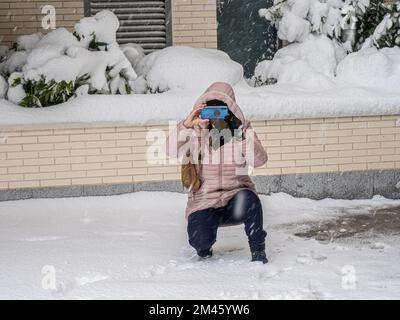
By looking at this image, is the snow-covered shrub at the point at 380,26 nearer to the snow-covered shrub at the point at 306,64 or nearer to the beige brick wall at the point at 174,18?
the snow-covered shrub at the point at 306,64

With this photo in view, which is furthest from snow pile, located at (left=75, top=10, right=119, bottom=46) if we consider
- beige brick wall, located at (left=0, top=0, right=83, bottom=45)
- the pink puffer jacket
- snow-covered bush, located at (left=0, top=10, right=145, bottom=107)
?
the pink puffer jacket

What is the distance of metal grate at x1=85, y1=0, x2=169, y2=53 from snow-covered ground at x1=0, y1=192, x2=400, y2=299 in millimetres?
2222

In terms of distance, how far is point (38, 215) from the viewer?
677 cm

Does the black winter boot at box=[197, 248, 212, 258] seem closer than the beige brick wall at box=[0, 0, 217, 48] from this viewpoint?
Yes

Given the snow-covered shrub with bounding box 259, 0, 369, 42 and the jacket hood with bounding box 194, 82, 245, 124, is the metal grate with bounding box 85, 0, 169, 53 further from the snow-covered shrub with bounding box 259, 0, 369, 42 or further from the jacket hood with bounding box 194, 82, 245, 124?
the jacket hood with bounding box 194, 82, 245, 124

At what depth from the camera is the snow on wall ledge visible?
279 inches

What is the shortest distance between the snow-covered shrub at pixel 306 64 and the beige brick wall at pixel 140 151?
0.64 metres

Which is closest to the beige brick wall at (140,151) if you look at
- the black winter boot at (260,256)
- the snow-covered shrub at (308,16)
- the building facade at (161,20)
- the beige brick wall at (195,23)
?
the snow-covered shrub at (308,16)

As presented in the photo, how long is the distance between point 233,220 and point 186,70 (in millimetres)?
2966

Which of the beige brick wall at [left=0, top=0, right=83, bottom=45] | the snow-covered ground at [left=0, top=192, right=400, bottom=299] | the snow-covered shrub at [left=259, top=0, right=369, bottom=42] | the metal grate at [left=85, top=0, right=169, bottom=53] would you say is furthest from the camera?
the metal grate at [left=85, top=0, right=169, bottom=53]

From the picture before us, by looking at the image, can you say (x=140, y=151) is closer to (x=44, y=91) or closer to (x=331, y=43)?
(x=44, y=91)

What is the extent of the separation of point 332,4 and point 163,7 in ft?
6.64

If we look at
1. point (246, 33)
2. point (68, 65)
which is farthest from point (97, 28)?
point (246, 33)
